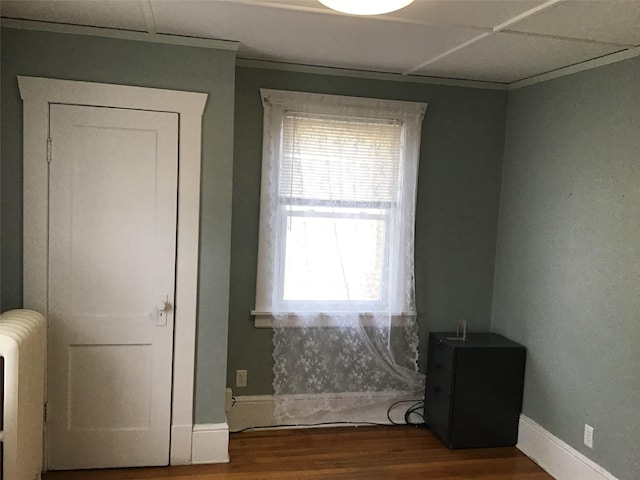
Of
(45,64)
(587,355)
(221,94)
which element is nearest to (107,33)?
(45,64)

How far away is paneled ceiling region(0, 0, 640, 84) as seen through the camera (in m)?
2.32

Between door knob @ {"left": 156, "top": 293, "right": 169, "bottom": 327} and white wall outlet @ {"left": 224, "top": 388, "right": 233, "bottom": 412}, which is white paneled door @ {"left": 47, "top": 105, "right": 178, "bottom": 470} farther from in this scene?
white wall outlet @ {"left": 224, "top": 388, "right": 233, "bottom": 412}

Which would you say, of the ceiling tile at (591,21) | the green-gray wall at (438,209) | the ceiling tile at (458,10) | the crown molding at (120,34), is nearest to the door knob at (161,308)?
the green-gray wall at (438,209)

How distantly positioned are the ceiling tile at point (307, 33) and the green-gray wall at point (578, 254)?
0.85m

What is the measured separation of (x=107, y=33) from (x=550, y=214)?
261 centimetres

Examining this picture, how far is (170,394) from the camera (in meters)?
3.10

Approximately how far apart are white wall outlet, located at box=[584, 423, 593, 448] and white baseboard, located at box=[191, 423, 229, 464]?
1926 mm

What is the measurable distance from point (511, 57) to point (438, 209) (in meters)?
1.10

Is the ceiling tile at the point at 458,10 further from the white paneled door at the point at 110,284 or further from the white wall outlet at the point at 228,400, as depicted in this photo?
the white wall outlet at the point at 228,400

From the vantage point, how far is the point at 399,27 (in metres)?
2.59

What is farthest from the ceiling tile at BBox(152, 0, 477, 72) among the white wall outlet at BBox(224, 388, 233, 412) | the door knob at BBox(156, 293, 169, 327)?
the white wall outlet at BBox(224, 388, 233, 412)

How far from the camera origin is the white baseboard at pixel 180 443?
312 centimetres

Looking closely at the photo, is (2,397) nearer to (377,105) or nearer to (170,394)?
(170,394)

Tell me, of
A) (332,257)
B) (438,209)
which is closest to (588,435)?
(438,209)
